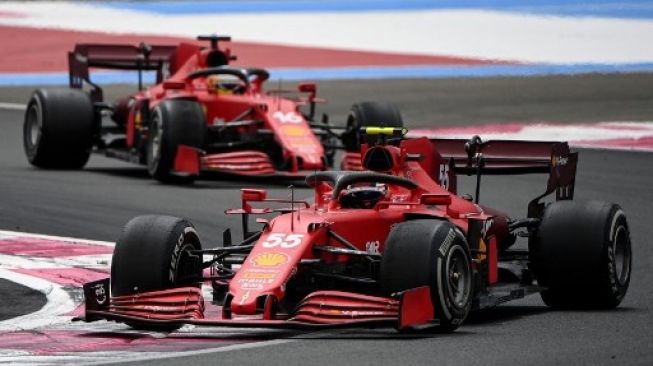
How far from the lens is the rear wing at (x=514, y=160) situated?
14.7m

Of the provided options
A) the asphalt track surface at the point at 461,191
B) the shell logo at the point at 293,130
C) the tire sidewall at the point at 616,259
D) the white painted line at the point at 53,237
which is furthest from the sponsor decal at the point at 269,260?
the shell logo at the point at 293,130

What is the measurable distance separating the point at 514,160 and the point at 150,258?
142 inches

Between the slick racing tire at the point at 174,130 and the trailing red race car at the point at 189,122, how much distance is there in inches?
0.5

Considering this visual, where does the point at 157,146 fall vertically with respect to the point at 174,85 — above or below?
below

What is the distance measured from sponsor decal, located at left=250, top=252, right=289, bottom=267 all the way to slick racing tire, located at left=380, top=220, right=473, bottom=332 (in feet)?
2.13

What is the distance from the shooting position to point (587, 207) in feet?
45.0

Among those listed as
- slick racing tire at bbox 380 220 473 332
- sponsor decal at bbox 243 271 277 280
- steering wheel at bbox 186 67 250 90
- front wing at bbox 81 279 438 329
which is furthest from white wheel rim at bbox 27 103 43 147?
slick racing tire at bbox 380 220 473 332

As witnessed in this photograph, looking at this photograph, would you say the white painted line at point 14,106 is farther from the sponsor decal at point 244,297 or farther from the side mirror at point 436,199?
the sponsor decal at point 244,297

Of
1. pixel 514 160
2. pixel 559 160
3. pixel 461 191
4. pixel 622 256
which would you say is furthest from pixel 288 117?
pixel 622 256

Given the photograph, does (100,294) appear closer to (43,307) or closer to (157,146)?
(43,307)

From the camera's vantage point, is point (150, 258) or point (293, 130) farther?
point (293, 130)

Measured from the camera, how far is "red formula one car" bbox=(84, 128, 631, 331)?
12.0 meters

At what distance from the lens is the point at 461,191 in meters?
22.9

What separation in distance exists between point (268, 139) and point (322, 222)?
1113 centimetres
